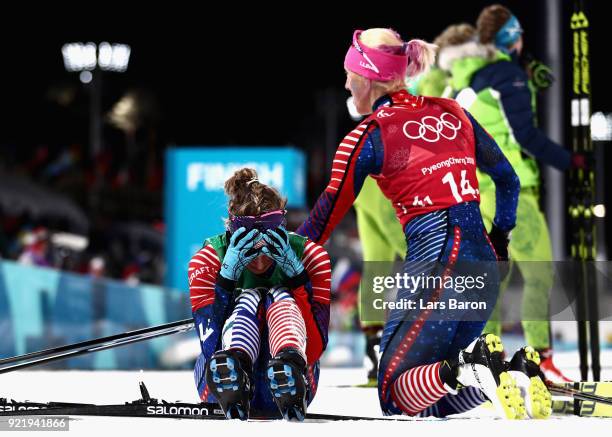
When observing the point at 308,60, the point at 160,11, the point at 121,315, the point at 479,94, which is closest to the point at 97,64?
the point at 160,11

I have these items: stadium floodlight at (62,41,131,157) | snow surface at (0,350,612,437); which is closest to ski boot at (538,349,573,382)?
snow surface at (0,350,612,437)

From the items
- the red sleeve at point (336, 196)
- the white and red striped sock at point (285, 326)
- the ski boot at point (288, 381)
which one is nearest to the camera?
the ski boot at point (288, 381)

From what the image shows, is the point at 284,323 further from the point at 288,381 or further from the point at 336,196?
the point at 336,196

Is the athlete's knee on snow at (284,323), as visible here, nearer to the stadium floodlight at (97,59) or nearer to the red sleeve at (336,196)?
the red sleeve at (336,196)

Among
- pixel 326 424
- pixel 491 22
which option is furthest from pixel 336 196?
pixel 491 22

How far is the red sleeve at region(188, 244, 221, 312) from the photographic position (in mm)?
3508

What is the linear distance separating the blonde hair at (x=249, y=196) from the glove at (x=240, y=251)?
0.11 meters

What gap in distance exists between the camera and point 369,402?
451 cm

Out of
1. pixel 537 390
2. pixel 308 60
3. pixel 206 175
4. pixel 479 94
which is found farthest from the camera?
pixel 308 60

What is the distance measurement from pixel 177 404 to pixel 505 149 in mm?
2513

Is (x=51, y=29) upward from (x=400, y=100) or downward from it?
upward

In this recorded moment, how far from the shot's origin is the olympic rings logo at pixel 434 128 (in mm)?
3746

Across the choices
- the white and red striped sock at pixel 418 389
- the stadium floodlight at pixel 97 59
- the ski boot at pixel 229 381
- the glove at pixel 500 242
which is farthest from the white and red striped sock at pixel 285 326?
the stadium floodlight at pixel 97 59

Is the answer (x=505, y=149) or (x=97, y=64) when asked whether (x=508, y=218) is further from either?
(x=97, y=64)
